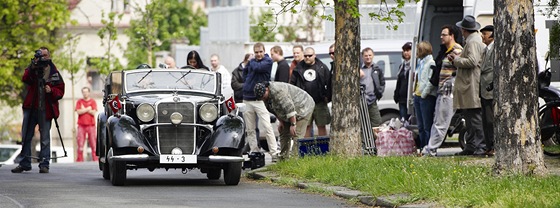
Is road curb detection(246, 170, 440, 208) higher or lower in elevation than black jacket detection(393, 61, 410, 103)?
lower

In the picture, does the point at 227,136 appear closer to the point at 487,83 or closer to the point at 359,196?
the point at 359,196

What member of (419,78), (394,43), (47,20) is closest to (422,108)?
(419,78)

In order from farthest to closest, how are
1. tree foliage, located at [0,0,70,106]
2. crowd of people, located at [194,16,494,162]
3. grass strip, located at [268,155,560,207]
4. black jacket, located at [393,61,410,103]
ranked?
tree foliage, located at [0,0,70,106] < black jacket, located at [393,61,410,103] < crowd of people, located at [194,16,494,162] < grass strip, located at [268,155,560,207]

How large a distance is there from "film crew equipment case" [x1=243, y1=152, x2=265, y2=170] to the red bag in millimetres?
1700

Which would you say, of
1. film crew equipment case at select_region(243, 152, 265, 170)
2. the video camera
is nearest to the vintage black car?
film crew equipment case at select_region(243, 152, 265, 170)

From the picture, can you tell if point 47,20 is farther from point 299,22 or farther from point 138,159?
point 138,159

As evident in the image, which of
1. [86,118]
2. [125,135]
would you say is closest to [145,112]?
[125,135]

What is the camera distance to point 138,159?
16531 mm

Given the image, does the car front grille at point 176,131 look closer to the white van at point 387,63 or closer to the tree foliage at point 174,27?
the white van at point 387,63

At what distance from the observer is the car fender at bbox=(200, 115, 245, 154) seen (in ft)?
54.8

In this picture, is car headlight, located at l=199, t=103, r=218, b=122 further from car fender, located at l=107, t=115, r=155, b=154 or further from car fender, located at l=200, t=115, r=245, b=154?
car fender, located at l=107, t=115, r=155, b=154

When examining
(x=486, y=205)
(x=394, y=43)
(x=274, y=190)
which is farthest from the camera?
(x=394, y=43)

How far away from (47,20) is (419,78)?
1007 inches

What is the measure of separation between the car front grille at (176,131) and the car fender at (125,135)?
0.72 feet
